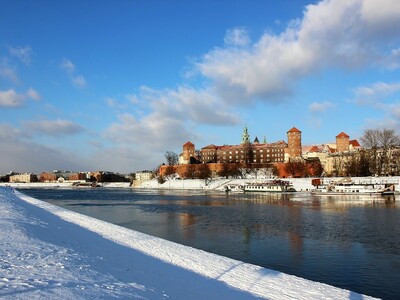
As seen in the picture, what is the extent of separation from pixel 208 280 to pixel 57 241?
6.79 meters

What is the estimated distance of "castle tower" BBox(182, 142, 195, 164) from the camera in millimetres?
188938

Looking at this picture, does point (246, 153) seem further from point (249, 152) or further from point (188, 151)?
point (188, 151)

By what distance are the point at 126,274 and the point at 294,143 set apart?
6100 inches

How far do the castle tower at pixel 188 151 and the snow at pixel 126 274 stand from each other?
172 m

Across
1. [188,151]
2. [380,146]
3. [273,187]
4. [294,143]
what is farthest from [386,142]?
[188,151]

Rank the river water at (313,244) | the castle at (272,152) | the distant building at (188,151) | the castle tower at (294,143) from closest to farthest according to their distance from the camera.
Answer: the river water at (313,244) → the castle at (272,152) → the castle tower at (294,143) → the distant building at (188,151)

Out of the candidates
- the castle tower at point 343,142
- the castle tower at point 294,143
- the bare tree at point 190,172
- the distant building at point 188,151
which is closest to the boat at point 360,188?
the bare tree at point 190,172

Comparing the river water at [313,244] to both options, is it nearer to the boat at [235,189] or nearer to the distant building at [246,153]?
the boat at [235,189]

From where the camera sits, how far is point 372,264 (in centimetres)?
1541

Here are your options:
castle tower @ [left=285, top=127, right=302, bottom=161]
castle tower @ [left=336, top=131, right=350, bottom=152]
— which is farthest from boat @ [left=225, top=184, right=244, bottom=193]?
castle tower @ [left=336, top=131, right=350, bottom=152]

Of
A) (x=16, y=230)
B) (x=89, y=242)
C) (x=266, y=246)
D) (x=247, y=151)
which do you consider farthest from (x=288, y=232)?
(x=247, y=151)

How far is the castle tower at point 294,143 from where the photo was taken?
526ft

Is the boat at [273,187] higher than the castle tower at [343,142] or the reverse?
the reverse

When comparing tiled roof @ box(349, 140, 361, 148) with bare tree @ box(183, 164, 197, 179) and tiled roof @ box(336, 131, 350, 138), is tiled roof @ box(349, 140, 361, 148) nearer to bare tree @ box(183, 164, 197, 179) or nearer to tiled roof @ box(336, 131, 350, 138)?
tiled roof @ box(336, 131, 350, 138)
